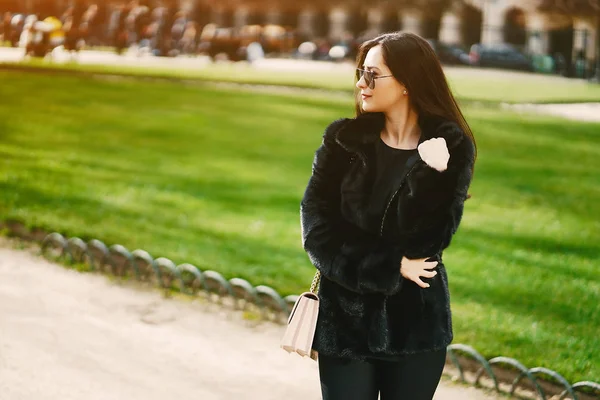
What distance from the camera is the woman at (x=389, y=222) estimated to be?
2.85 m

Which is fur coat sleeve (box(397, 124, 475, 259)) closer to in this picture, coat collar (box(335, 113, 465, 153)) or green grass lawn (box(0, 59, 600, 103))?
coat collar (box(335, 113, 465, 153))

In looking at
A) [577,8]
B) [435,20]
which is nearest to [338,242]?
[577,8]

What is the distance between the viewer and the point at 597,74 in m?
36.8

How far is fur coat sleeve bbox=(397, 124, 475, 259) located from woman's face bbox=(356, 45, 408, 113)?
26cm

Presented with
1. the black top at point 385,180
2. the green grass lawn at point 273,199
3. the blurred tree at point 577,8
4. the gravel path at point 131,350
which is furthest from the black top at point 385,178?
the blurred tree at point 577,8

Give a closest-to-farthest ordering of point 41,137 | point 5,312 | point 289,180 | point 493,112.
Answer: point 5,312, point 289,180, point 41,137, point 493,112

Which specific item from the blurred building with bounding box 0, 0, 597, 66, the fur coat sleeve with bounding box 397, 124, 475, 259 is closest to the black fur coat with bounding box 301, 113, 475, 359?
the fur coat sleeve with bounding box 397, 124, 475, 259

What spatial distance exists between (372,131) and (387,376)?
81 centimetres

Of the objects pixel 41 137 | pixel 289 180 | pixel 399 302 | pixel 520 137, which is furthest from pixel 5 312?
pixel 520 137

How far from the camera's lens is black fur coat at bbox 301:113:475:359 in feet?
9.32

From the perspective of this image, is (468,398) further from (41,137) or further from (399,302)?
(41,137)

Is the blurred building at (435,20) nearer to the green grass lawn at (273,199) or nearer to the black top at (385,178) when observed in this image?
the green grass lawn at (273,199)

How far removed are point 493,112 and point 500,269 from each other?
12728mm

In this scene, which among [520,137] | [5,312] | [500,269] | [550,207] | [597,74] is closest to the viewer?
[5,312]
